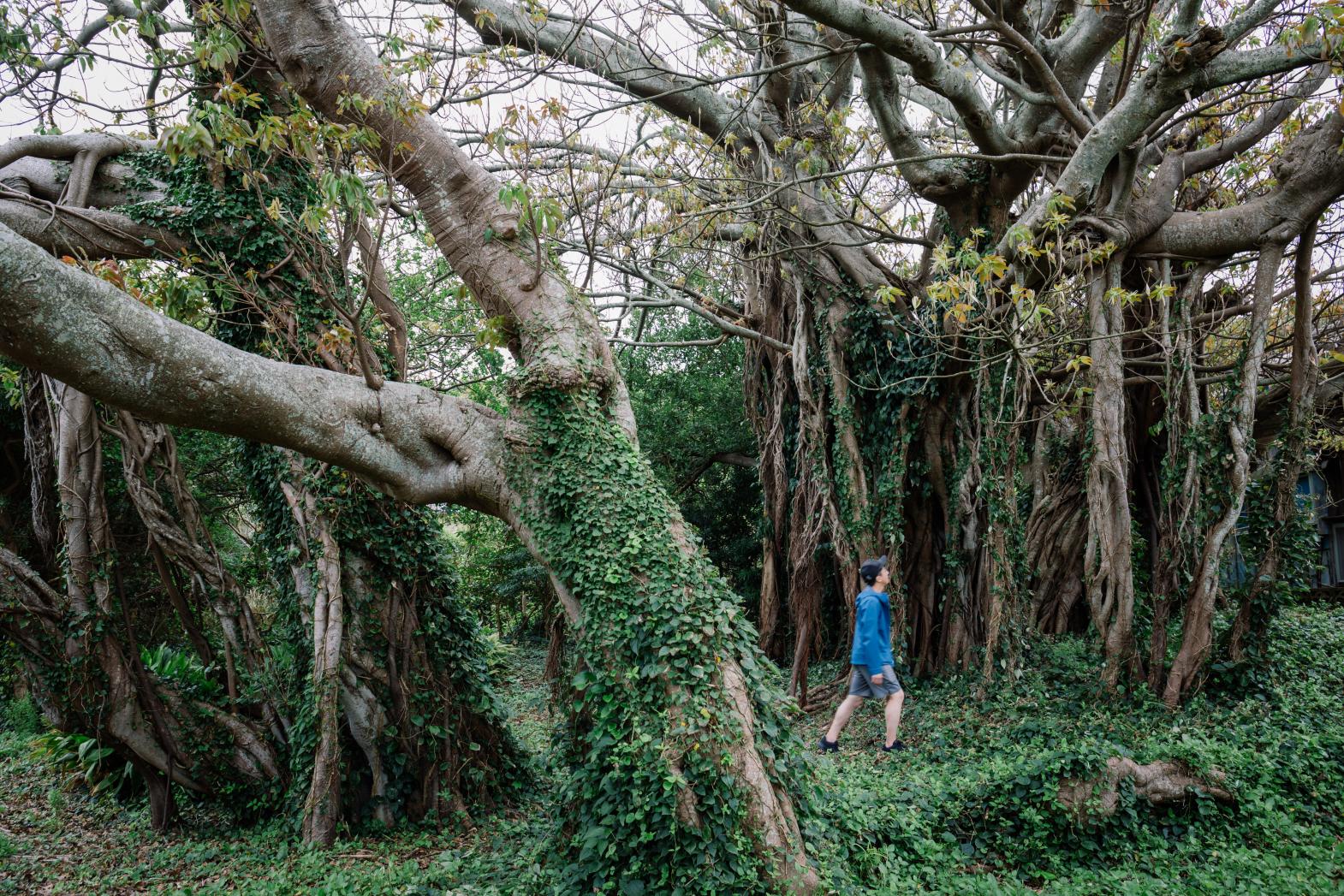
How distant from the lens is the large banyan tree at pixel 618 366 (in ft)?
14.3

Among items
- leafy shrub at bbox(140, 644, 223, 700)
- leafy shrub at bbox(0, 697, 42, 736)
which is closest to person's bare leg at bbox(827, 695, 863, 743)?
leafy shrub at bbox(140, 644, 223, 700)

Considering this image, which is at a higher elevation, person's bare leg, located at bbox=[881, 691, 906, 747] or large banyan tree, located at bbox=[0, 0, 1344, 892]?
large banyan tree, located at bbox=[0, 0, 1344, 892]

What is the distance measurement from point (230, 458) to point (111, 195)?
5.43 metres

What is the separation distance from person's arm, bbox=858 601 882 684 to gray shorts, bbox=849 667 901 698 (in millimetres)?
49

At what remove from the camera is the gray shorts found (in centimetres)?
653

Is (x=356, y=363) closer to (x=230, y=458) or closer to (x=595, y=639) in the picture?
(x=595, y=639)

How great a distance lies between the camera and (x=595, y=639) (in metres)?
4.61

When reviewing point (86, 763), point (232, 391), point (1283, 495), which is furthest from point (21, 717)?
point (1283, 495)

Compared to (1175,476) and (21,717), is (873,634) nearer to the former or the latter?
(1175,476)

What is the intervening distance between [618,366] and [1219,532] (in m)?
5.07

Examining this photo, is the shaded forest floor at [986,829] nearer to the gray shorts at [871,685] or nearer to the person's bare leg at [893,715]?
the person's bare leg at [893,715]

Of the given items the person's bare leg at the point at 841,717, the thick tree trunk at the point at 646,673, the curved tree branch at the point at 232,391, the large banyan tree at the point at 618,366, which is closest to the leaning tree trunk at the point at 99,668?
the large banyan tree at the point at 618,366

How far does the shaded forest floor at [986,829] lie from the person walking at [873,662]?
0.35m

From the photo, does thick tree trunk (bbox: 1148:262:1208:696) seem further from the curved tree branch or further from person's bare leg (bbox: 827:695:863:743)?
the curved tree branch
